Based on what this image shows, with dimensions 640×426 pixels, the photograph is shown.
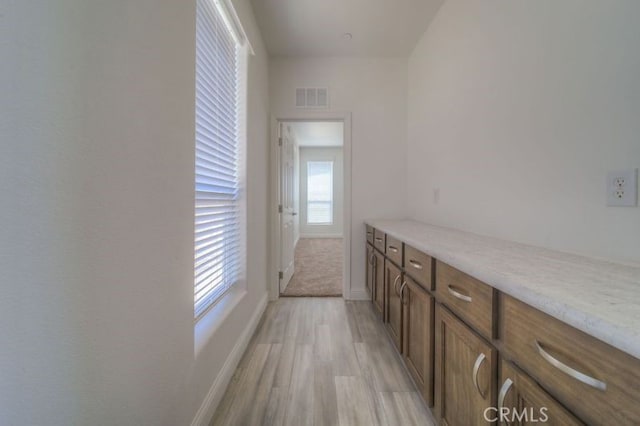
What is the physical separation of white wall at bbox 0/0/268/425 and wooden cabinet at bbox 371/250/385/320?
1479 millimetres

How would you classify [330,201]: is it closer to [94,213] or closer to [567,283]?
[567,283]

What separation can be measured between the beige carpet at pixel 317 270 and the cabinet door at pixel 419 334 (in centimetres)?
147

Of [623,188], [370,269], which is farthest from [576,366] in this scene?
[370,269]

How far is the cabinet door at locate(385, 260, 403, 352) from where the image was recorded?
1640mm

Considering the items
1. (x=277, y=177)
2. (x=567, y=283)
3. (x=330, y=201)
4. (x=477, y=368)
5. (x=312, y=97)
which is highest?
(x=312, y=97)

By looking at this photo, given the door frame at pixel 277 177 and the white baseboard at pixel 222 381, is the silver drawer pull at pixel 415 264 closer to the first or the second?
the white baseboard at pixel 222 381

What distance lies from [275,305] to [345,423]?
1516 millimetres

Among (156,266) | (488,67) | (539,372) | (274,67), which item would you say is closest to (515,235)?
(539,372)

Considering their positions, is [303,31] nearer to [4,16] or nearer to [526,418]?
[4,16]

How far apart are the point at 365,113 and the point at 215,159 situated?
6.20 ft

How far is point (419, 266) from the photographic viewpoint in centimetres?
134

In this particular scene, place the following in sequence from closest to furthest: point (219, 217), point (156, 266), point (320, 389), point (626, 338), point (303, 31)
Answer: point (626, 338) < point (156, 266) < point (320, 389) < point (219, 217) < point (303, 31)

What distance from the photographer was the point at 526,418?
66cm

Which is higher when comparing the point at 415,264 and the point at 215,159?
the point at 215,159
